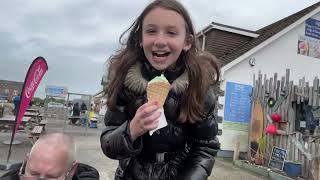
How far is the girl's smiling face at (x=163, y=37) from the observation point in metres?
2.14

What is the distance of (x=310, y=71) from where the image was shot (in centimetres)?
1909

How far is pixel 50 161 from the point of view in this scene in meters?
2.08

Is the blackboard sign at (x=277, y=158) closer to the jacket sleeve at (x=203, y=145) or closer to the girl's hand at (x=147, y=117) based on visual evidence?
the jacket sleeve at (x=203, y=145)

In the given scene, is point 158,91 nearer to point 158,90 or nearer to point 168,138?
point 158,90

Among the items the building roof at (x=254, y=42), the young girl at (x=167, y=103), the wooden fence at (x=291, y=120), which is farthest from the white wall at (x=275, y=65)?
the young girl at (x=167, y=103)

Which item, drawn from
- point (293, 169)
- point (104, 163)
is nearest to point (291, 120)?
point (293, 169)

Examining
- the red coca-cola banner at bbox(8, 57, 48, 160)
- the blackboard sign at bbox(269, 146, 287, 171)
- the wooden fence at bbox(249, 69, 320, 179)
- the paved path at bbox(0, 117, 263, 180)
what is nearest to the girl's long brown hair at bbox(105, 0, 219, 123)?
the paved path at bbox(0, 117, 263, 180)

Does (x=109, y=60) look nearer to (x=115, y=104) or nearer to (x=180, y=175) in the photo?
(x=115, y=104)

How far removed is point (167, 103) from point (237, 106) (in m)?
13.7

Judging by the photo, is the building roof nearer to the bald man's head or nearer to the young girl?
the young girl

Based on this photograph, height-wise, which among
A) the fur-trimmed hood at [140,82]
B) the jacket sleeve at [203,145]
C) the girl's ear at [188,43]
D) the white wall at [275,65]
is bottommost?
the jacket sleeve at [203,145]

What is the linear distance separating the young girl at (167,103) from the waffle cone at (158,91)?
0.21 meters

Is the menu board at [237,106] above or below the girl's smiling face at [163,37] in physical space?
above

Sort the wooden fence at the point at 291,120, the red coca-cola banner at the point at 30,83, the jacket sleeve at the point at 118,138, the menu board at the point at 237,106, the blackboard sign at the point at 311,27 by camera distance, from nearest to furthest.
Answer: the jacket sleeve at the point at 118,138 → the red coca-cola banner at the point at 30,83 → the wooden fence at the point at 291,120 → the menu board at the point at 237,106 → the blackboard sign at the point at 311,27
